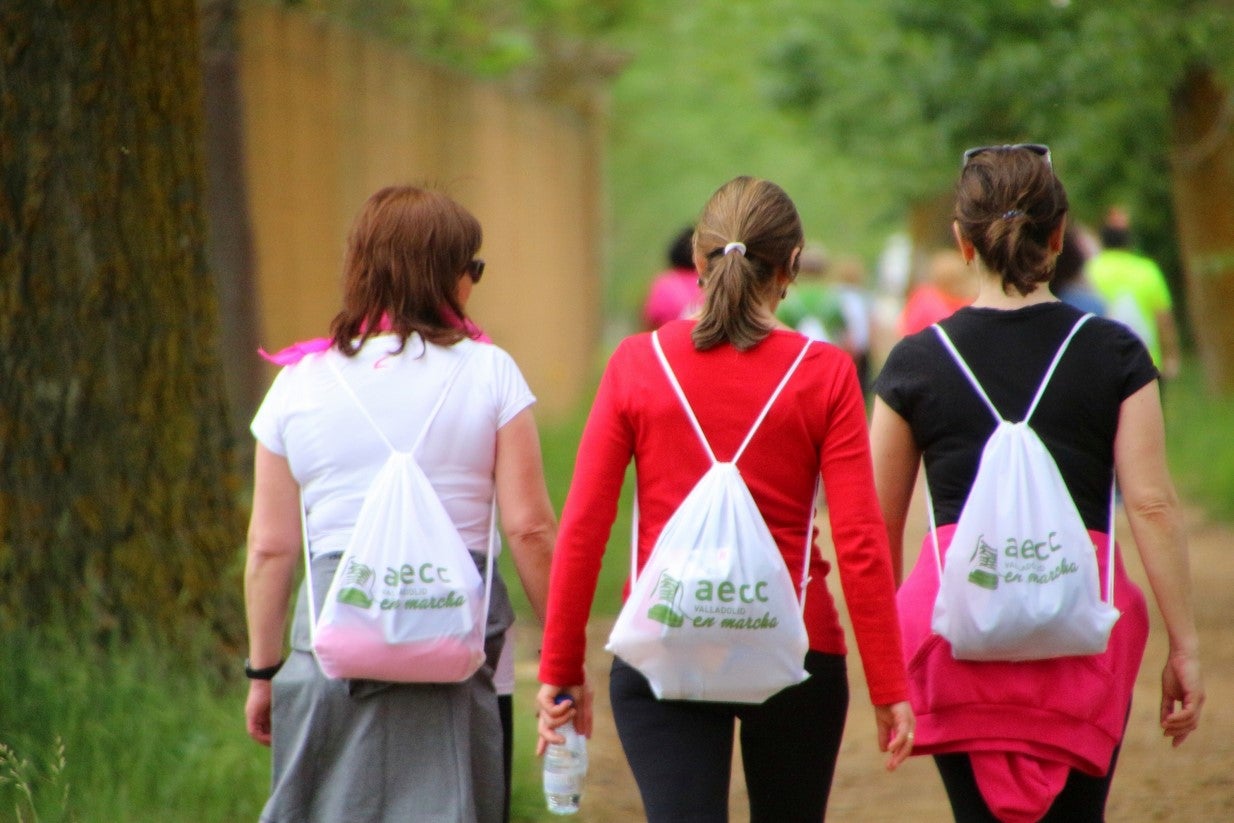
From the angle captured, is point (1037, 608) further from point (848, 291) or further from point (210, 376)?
point (848, 291)

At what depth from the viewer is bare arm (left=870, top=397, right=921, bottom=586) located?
3.33 m

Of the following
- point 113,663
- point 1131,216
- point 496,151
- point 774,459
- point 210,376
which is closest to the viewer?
point 774,459

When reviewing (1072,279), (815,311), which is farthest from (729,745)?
(815,311)

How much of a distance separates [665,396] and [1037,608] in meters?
0.80

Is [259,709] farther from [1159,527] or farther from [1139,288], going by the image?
[1139,288]

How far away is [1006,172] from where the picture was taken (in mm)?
3285

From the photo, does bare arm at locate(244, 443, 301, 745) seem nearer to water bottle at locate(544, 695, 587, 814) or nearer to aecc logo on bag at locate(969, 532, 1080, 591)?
water bottle at locate(544, 695, 587, 814)

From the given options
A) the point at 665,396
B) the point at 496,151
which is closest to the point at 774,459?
the point at 665,396

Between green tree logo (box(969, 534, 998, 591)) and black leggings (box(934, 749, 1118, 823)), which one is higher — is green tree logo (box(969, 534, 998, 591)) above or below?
above

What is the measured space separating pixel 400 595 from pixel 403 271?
25.1 inches

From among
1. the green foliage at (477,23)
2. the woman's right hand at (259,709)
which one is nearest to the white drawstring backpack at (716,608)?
the woman's right hand at (259,709)

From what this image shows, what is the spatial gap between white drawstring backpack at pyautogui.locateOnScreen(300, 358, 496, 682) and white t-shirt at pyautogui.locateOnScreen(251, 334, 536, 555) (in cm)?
7

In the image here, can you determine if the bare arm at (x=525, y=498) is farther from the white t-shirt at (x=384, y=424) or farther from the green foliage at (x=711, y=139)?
the green foliage at (x=711, y=139)

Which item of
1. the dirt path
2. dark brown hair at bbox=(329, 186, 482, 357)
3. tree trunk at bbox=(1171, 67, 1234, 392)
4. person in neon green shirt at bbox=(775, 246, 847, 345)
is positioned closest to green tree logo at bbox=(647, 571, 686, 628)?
dark brown hair at bbox=(329, 186, 482, 357)
